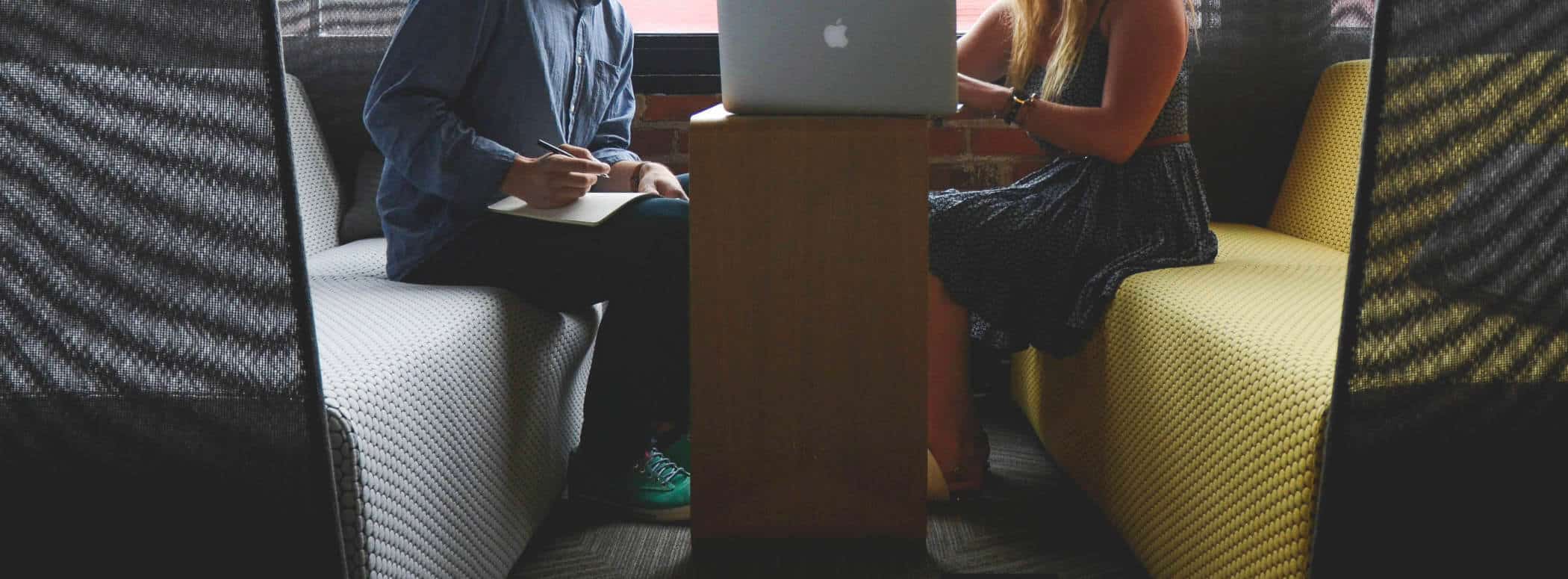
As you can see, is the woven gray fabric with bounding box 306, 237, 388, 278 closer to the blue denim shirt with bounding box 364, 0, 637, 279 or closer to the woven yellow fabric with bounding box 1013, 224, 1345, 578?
the blue denim shirt with bounding box 364, 0, 637, 279

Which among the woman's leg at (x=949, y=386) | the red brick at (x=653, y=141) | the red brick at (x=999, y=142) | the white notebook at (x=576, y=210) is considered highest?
the white notebook at (x=576, y=210)

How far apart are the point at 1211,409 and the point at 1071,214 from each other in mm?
548

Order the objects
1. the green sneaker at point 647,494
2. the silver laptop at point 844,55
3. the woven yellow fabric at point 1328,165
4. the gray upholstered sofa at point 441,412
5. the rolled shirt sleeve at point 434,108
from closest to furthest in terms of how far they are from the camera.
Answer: the gray upholstered sofa at point 441,412, the silver laptop at point 844,55, the rolled shirt sleeve at point 434,108, the green sneaker at point 647,494, the woven yellow fabric at point 1328,165

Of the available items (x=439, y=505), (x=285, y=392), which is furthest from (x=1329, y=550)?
(x=439, y=505)

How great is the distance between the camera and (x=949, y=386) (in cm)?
181

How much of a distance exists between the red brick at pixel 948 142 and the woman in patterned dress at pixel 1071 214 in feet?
1.87

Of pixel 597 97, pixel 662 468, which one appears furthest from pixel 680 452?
pixel 597 97

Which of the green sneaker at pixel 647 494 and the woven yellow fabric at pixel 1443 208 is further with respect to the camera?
the green sneaker at pixel 647 494

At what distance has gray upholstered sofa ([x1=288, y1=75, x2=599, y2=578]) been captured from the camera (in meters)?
1.03

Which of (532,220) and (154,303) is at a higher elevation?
(154,303)

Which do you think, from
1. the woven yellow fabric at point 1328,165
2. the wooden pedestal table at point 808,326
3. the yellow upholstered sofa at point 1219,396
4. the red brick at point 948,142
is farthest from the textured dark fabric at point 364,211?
the woven yellow fabric at point 1328,165

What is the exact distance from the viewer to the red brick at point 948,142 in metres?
2.43

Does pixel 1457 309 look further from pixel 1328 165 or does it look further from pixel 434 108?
pixel 1328 165

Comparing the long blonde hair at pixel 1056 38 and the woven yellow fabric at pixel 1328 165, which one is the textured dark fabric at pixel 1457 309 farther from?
the woven yellow fabric at pixel 1328 165
